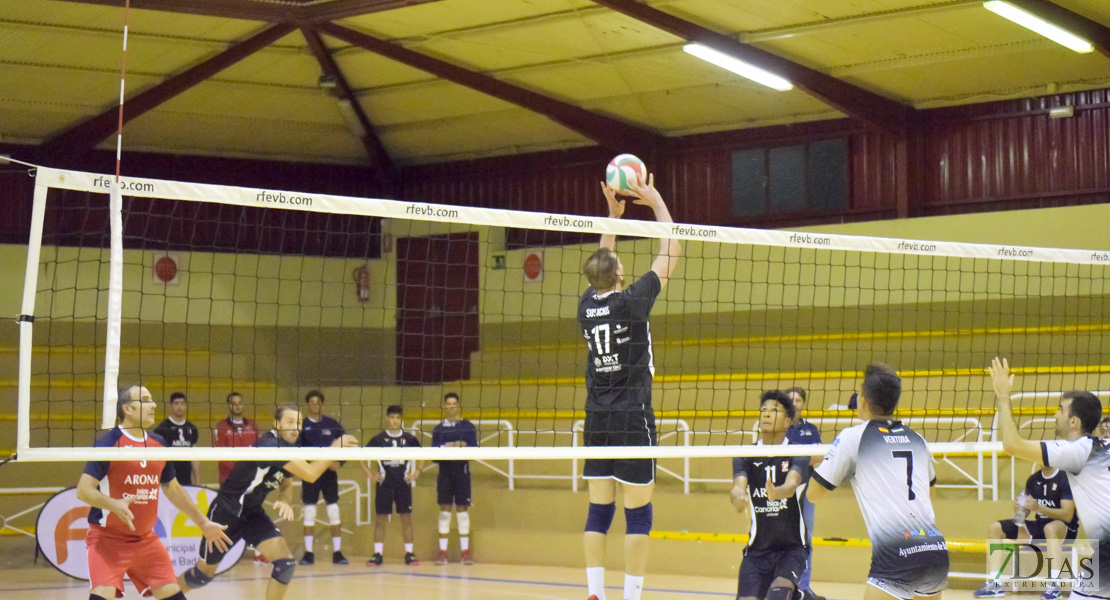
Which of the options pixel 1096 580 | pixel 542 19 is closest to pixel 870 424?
pixel 1096 580

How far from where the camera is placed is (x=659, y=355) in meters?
18.0

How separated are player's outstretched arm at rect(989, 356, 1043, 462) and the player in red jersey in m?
5.06

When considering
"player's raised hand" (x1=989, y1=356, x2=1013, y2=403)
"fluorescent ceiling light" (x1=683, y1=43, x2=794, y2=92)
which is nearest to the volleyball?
"player's raised hand" (x1=989, y1=356, x2=1013, y2=403)

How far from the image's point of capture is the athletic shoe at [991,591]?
11266 millimetres

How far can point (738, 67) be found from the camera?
50.3ft

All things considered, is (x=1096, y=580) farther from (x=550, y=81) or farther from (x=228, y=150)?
(x=228, y=150)

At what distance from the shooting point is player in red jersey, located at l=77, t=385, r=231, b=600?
7.79m

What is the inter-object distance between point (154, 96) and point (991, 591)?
41.7 ft

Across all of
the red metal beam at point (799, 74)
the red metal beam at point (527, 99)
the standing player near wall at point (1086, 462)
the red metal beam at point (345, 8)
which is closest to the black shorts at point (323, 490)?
the red metal beam at point (527, 99)

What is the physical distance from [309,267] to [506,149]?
4105 mm

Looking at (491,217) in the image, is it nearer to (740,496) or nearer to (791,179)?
(740,496)

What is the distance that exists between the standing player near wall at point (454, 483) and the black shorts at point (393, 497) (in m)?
0.43

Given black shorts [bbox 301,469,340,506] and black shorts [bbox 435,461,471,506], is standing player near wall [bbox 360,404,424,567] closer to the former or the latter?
black shorts [bbox 435,461,471,506]

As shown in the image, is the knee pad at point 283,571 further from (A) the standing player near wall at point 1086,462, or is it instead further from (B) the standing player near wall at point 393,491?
(B) the standing player near wall at point 393,491
